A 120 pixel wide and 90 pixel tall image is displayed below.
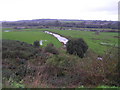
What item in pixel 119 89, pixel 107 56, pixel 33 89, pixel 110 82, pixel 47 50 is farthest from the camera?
pixel 47 50

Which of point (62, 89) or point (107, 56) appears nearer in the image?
point (62, 89)

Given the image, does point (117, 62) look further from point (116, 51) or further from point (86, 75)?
point (86, 75)

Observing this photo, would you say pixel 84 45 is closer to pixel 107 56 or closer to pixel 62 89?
pixel 107 56

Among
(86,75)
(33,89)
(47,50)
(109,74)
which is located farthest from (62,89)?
(47,50)

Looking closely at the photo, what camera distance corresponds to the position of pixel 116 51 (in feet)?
27.6

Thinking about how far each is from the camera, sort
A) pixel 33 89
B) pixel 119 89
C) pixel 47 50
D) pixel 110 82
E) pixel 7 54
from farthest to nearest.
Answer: pixel 47 50
pixel 7 54
pixel 110 82
pixel 119 89
pixel 33 89

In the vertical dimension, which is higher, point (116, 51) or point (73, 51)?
point (116, 51)

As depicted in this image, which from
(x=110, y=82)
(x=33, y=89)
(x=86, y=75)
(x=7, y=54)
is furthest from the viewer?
(x=7, y=54)

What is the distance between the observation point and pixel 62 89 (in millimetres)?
5086

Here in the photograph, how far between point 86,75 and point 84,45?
1995 centimetres

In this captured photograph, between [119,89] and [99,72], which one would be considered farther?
[99,72]

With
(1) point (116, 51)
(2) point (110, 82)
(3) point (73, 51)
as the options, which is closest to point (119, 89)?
(2) point (110, 82)

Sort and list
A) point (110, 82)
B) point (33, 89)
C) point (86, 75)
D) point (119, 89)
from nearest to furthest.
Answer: point (33, 89) < point (119, 89) < point (110, 82) < point (86, 75)

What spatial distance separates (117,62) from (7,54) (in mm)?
16651
